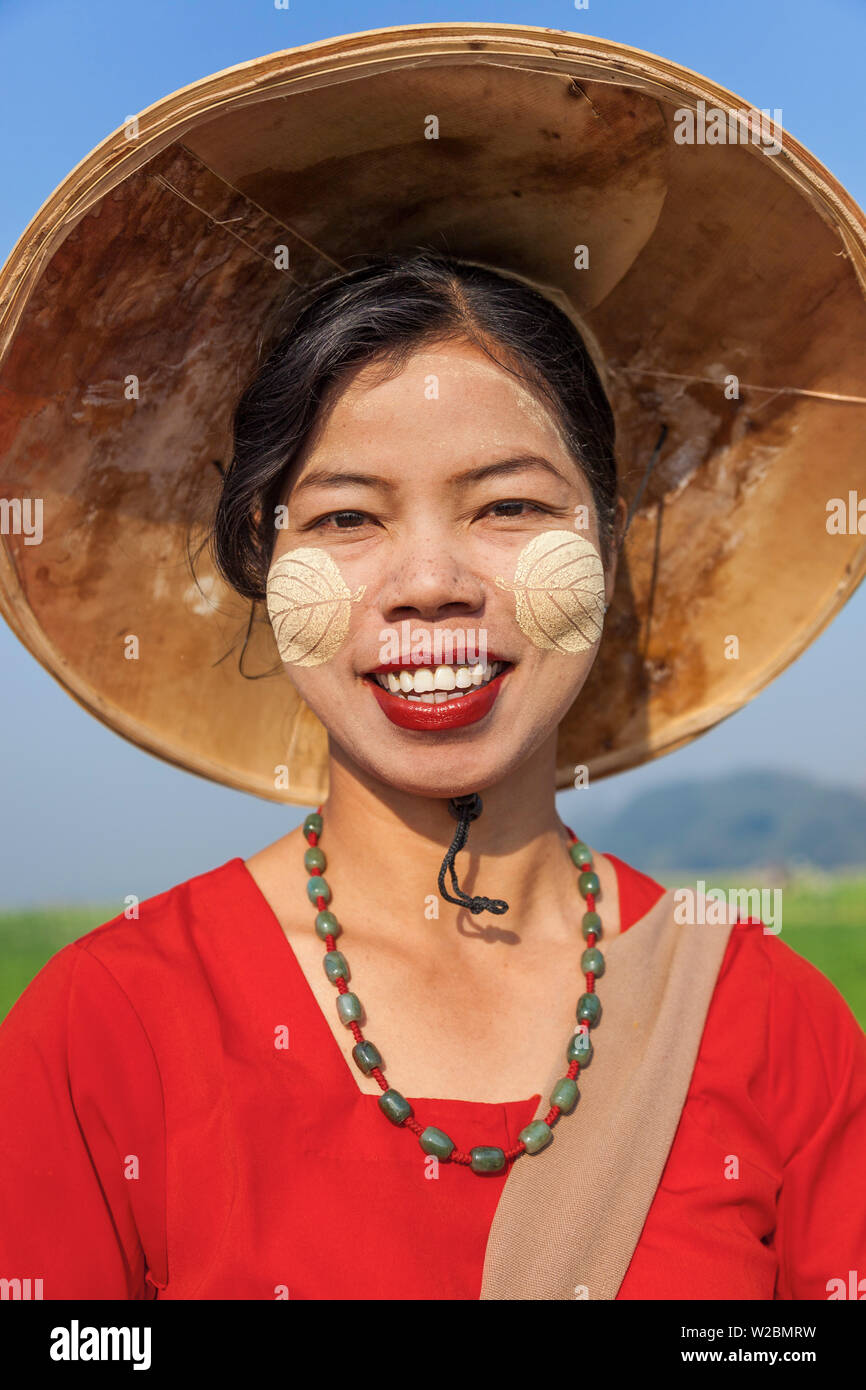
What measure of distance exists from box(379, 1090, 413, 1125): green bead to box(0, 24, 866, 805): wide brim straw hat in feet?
3.16

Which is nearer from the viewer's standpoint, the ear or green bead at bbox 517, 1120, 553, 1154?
green bead at bbox 517, 1120, 553, 1154

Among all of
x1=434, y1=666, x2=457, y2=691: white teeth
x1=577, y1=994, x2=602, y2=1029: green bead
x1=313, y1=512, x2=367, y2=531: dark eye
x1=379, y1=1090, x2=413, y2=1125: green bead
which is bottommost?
x1=379, y1=1090, x2=413, y2=1125: green bead

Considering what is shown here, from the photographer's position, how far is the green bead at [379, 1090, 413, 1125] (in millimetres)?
2031

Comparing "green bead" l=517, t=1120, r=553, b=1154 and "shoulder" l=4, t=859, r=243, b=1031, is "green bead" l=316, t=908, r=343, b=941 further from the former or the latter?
"green bead" l=517, t=1120, r=553, b=1154

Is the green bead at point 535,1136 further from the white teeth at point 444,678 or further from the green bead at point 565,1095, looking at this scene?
the white teeth at point 444,678

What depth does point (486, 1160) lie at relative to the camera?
6.66 feet

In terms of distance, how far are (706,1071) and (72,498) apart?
164 cm

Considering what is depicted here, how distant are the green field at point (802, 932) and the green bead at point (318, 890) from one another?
649 centimetres

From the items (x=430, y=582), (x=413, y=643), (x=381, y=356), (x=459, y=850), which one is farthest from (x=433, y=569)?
(x=459, y=850)

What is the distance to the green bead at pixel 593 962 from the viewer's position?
2.36 metres

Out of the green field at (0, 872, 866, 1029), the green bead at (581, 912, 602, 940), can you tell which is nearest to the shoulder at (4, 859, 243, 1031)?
the green bead at (581, 912, 602, 940)

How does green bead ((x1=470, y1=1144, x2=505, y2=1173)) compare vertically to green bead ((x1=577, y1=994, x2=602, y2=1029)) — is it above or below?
below
